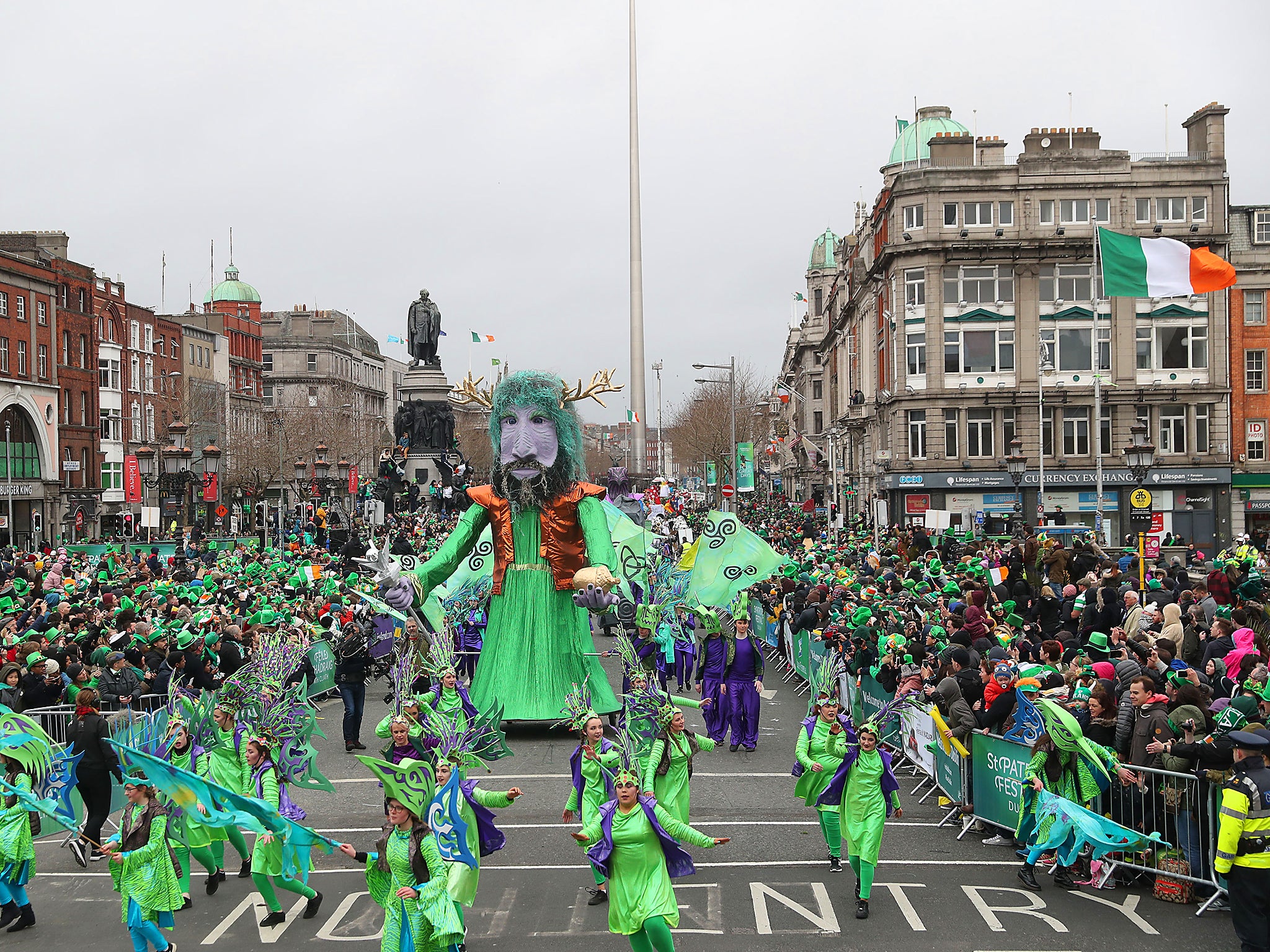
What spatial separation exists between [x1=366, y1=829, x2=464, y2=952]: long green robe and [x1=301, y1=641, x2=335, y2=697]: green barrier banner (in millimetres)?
9647

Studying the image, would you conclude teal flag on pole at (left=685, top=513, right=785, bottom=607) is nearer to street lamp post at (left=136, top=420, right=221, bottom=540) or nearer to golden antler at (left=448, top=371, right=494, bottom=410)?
golden antler at (left=448, top=371, right=494, bottom=410)

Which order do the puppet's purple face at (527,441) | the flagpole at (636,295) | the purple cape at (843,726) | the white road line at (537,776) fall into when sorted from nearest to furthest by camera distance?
1. the purple cape at (843,726)
2. the white road line at (537,776)
3. the puppet's purple face at (527,441)
4. the flagpole at (636,295)

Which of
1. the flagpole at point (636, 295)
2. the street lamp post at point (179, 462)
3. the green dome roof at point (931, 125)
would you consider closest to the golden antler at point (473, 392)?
the street lamp post at point (179, 462)

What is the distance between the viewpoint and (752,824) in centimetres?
1079

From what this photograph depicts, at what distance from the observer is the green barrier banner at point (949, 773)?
11031mm

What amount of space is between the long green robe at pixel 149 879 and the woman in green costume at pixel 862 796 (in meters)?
4.49

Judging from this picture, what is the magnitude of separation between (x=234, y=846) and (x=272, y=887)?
89 centimetres

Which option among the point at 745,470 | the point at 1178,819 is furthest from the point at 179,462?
the point at 1178,819

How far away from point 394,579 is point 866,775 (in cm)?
623

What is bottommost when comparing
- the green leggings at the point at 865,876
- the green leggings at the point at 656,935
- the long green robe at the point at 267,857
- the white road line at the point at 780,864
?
the white road line at the point at 780,864

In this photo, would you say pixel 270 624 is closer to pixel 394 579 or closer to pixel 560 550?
pixel 394 579

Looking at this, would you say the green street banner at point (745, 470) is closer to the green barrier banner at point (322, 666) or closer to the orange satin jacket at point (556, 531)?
the green barrier banner at point (322, 666)

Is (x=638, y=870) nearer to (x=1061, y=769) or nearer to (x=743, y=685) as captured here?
(x=1061, y=769)

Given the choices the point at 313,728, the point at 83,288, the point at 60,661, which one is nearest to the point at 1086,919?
the point at 313,728
